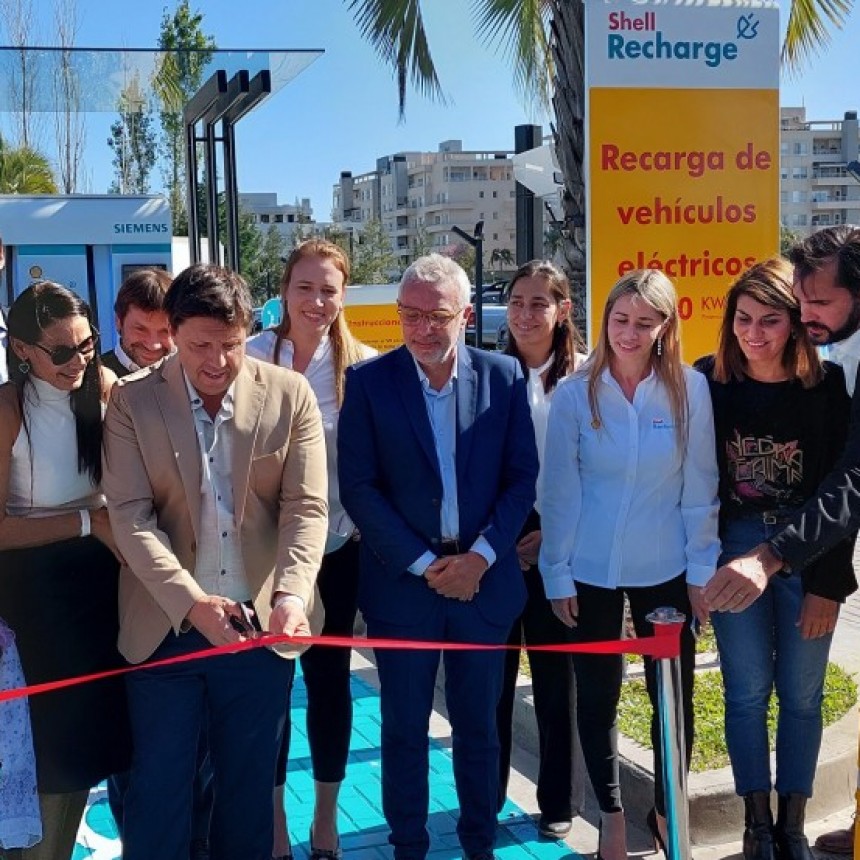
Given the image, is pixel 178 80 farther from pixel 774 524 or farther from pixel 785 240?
pixel 785 240

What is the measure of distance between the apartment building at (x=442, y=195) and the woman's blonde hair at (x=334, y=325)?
125932mm

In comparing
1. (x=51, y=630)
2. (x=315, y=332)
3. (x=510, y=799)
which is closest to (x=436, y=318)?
(x=315, y=332)

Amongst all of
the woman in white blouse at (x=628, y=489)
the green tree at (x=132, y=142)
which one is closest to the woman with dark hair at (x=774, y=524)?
the woman in white blouse at (x=628, y=489)

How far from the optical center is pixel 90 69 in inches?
543

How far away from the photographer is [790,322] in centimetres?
381

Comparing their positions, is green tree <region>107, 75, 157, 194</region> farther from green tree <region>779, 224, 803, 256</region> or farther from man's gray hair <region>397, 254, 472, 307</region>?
man's gray hair <region>397, 254, 472, 307</region>

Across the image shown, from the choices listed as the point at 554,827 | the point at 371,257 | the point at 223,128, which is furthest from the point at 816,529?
the point at 371,257

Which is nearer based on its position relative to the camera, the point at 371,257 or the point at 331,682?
the point at 331,682

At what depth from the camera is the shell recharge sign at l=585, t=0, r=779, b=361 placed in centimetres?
549

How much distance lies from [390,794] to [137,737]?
0.98 meters

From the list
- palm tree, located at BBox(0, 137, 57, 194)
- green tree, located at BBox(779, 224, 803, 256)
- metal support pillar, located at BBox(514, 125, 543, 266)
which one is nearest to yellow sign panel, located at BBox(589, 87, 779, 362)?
green tree, located at BBox(779, 224, 803, 256)

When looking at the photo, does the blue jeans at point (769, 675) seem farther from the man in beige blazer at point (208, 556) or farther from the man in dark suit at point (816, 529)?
the man in beige blazer at point (208, 556)

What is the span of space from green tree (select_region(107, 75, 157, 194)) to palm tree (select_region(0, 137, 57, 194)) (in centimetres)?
144

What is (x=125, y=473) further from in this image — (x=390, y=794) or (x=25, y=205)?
(x=25, y=205)
